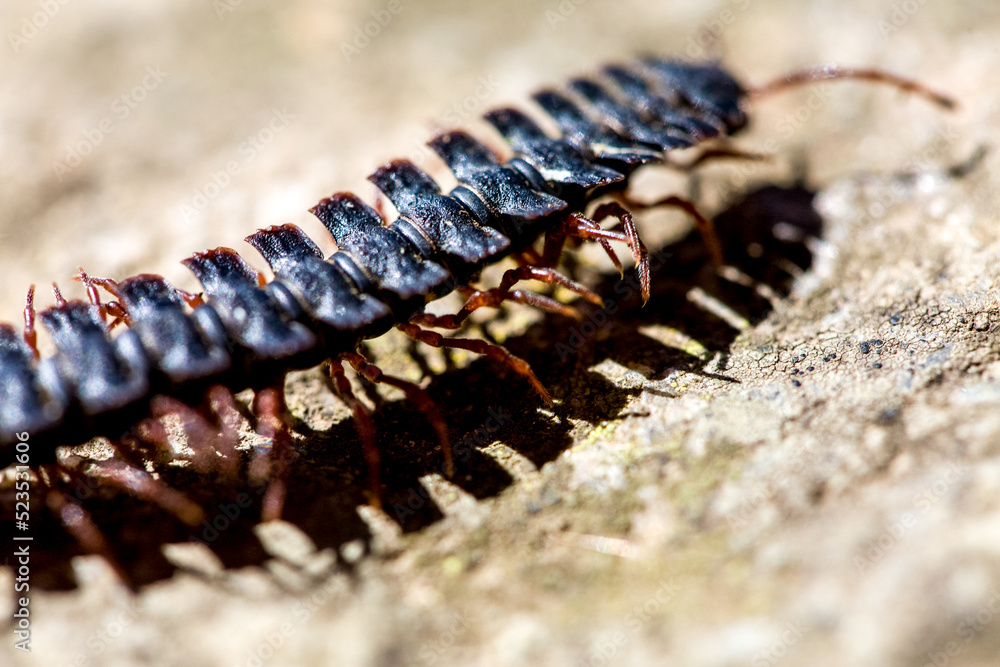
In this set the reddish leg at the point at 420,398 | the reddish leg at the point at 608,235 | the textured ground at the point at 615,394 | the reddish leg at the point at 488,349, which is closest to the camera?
the textured ground at the point at 615,394

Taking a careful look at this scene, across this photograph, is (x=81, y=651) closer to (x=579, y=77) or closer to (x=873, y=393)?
(x=873, y=393)

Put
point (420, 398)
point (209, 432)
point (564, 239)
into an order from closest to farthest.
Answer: point (420, 398) < point (209, 432) < point (564, 239)

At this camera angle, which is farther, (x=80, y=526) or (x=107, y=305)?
(x=107, y=305)

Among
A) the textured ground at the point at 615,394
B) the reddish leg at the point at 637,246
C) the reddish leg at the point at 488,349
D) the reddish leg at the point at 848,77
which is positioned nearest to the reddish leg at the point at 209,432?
the textured ground at the point at 615,394

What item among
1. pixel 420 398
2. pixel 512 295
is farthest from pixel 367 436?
pixel 512 295

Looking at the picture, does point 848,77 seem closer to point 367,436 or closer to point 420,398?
point 420,398

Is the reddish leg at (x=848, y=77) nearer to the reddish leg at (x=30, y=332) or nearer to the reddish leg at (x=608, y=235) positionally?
the reddish leg at (x=608, y=235)
